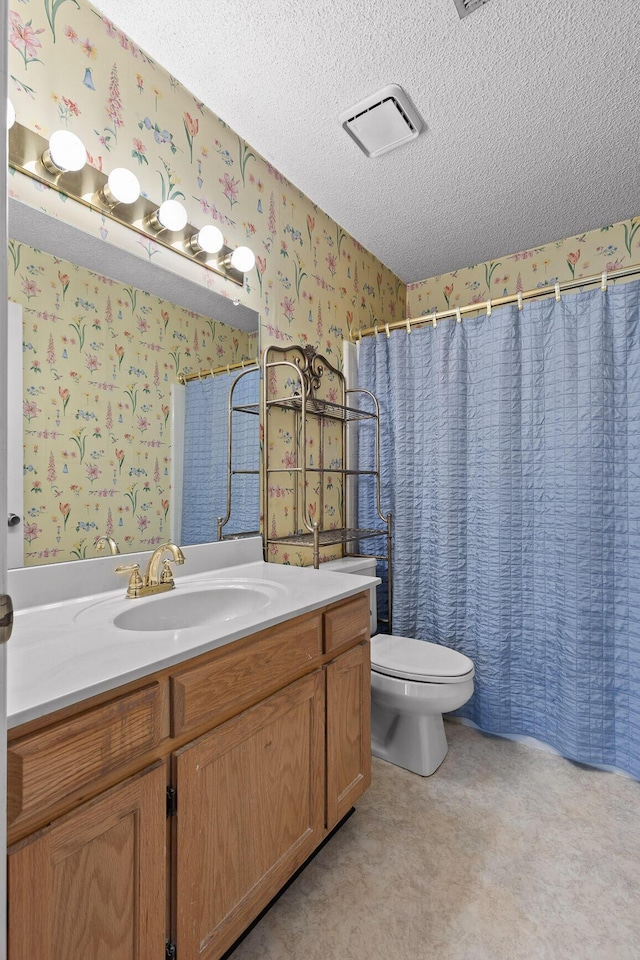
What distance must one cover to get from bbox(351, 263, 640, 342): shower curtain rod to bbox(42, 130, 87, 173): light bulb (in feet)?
5.07

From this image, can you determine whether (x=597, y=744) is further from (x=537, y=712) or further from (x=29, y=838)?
(x=29, y=838)

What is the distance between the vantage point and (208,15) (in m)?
1.35

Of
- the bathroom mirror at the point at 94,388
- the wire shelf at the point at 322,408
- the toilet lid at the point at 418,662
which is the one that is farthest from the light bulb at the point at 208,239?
the toilet lid at the point at 418,662

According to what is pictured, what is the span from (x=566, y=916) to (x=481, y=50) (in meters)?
2.46

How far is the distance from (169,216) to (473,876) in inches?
84.5

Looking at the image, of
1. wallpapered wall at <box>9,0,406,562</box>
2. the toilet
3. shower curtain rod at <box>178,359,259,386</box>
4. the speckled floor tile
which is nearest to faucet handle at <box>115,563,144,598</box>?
wallpapered wall at <box>9,0,406,562</box>

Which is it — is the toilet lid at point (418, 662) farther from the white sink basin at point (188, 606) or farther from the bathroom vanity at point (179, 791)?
the white sink basin at point (188, 606)

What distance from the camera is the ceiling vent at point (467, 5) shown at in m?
1.28

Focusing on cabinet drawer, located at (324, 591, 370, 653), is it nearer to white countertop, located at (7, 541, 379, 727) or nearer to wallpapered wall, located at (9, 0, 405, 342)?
white countertop, located at (7, 541, 379, 727)

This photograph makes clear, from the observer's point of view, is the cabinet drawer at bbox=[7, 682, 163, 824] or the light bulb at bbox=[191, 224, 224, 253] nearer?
the cabinet drawer at bbox=[7, 682, 163, 824]

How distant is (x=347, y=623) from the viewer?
141 centimetres

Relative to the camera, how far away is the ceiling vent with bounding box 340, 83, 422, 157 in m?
1.59

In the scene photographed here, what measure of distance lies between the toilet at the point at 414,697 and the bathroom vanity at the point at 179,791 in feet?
1.45

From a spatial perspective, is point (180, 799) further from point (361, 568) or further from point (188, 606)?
point (361, 568)
